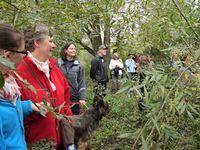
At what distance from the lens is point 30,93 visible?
321 centimetres

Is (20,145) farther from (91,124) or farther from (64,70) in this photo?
(64,70)

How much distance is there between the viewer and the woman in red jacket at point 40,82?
3258 mm

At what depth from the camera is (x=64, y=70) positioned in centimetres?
658

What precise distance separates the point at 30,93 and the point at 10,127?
836mm

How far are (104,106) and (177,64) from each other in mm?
2247

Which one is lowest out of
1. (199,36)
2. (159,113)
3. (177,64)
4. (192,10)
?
(159,113)

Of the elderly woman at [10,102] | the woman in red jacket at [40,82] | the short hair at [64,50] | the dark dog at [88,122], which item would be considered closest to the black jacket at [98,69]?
the short hair at [64,50]

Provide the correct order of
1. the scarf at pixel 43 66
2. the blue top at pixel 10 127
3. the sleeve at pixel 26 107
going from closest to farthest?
the blue top at pixel 10 127
the sleeve at pixel 26 107
the scarf at pixel 43 66

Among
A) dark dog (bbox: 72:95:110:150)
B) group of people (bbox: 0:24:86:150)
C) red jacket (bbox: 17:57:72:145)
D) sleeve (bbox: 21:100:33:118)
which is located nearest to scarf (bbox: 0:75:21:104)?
group of people (bbox: 0:24:86:150)

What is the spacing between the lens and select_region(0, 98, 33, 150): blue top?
2.33 metres

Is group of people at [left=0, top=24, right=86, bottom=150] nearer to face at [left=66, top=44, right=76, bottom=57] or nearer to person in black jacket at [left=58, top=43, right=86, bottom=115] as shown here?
face at [left=66, top=44, right=76, bottom=57]

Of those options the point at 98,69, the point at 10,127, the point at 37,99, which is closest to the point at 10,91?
the point at 10,127

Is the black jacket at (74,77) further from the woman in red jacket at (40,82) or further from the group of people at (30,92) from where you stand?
the woman in red jacket at (40,82)

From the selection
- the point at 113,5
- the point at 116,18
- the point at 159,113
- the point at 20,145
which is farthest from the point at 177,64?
Result: the point at 116,18
